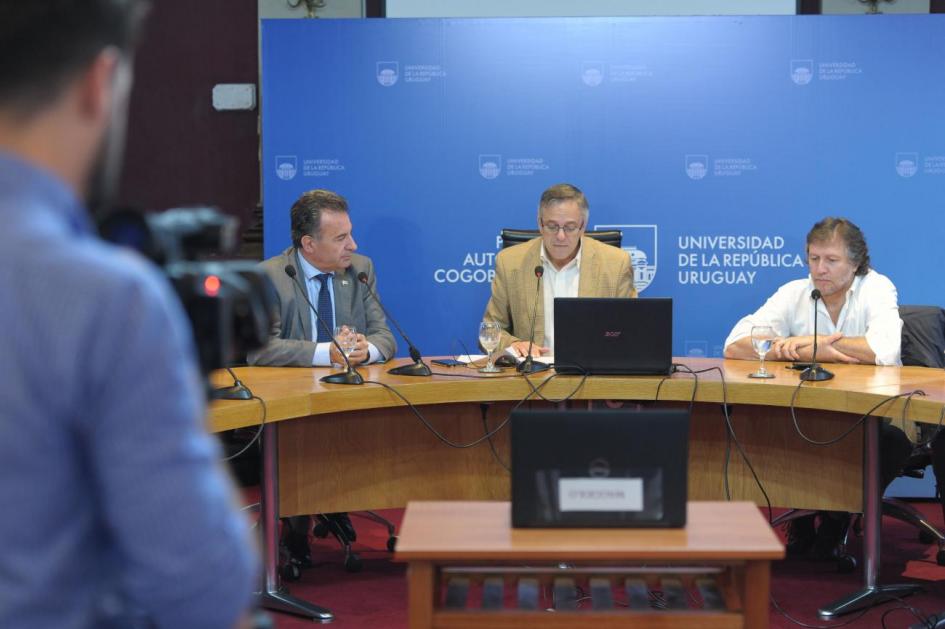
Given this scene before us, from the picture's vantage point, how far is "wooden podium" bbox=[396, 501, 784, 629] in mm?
2070

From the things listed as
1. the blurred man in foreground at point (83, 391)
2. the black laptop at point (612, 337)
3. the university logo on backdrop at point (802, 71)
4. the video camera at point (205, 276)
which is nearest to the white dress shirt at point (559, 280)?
the black laptop at point (612, 337)

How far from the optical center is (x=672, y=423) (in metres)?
2.16

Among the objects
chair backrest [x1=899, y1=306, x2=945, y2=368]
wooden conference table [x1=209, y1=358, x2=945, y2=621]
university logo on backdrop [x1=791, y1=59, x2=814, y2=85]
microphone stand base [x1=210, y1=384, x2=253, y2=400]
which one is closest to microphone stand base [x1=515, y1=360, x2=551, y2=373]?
wooden conference table [x1=209, y1=358, x2=945, y2=621]

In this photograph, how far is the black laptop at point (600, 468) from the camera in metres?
→ 2.14

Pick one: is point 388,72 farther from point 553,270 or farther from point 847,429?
point 847,429

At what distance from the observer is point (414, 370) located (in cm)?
393

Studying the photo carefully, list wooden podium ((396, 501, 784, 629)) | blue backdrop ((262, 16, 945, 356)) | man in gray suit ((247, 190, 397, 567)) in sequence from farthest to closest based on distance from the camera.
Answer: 1. blue backdrop ((262, 16, 945, 356))
2. man in gray suit ((247, 190, 397, 567))
3. wooden podium ((396, 501, 784, 629))

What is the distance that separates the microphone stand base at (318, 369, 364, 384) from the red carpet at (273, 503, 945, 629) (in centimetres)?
80

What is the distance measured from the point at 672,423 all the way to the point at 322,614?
195cm

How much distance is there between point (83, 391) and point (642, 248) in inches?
181

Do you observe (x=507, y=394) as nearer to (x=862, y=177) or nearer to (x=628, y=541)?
(x=628, y=541)

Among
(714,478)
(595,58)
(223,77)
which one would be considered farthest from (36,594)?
(223,77)

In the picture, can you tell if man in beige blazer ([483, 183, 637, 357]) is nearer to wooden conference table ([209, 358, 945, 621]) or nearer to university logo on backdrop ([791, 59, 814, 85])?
wooden conference table ([209, 358, 945, 621])

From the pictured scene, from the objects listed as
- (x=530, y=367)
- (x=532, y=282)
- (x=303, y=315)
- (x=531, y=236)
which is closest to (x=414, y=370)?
(x=530, y=367)
